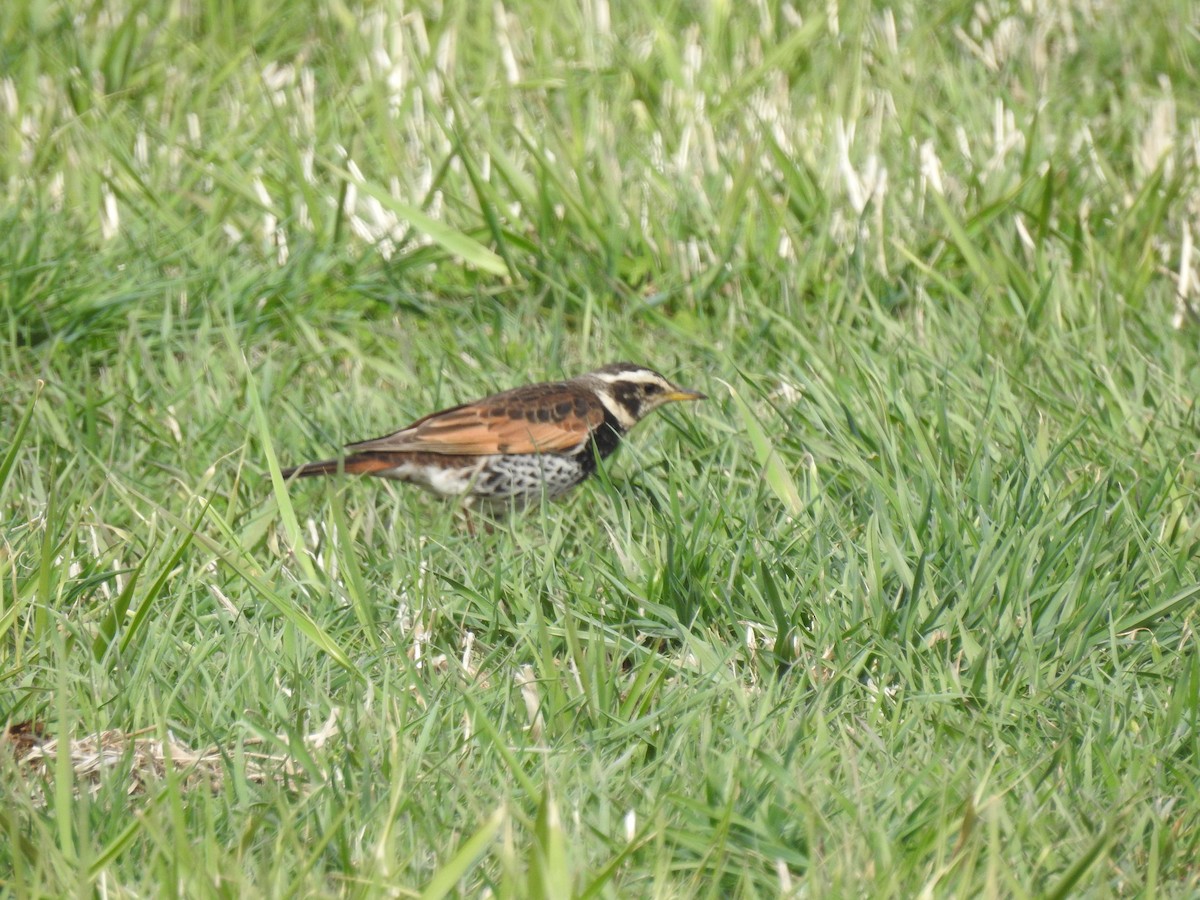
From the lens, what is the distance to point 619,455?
239 inches

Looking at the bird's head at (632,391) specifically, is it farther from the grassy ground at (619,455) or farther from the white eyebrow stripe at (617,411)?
the grassy ground at (619,455)

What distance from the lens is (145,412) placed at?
5824mm

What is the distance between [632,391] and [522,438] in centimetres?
51

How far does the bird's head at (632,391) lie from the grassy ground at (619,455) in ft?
0.43

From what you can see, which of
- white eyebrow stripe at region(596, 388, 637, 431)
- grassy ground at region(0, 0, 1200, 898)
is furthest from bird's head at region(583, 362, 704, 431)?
grassy ground at region(0, 0, 1200, 898)

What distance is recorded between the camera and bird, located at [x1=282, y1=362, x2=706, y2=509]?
224 inches

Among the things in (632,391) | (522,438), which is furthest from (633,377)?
(522,438)

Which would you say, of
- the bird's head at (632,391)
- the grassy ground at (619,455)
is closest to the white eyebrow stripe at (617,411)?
the bird's head at (632,391)

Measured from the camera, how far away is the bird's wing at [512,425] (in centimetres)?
572

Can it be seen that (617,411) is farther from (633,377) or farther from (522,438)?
(522,438)

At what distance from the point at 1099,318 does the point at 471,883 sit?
4.04m

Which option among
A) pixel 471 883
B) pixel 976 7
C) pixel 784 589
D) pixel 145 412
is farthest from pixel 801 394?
pixel 976 7

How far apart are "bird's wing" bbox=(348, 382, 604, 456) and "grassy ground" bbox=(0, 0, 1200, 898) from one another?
0.26 meters

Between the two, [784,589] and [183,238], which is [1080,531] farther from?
[183,238]
